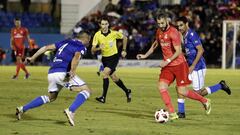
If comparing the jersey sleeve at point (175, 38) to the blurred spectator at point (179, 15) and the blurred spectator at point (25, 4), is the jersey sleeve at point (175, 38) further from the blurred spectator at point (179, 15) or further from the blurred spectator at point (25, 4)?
the blurred spectator at point (25, 4)

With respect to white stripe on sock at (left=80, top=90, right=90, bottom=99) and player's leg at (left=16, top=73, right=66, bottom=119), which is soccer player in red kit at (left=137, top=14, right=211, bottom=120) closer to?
white stripe on sock at (left=80, top=90, right=90, bottom=99)

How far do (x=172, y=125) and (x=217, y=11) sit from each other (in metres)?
28.9

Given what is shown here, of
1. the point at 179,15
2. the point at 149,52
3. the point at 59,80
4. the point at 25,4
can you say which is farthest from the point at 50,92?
the point at 25,4

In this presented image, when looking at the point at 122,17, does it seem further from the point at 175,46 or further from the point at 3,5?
the point at 175,46

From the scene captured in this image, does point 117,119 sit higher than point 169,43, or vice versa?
point 169,43

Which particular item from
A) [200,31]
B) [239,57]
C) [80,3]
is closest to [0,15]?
[80,3]

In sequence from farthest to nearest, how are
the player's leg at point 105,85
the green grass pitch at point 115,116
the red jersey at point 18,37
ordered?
the red jersey at point 18,37
the player's leg at point 105,85
the green grass pitch at point 115,116

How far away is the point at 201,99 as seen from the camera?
49.4ft

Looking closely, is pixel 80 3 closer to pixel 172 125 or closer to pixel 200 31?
pixel 200 31

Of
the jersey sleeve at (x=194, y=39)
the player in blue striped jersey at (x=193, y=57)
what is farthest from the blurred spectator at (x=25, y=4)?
the jersey sleeve at (x=194, y=39)

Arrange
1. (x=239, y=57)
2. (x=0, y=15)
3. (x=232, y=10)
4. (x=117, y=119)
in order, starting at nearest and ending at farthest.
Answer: (x=117, y=119), (x=239, y=57), (x=232, y=10), (x=0, y=15)

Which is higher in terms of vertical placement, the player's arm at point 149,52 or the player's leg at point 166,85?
the player's arm at point 149,52

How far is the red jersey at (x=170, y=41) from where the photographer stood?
46.1ft

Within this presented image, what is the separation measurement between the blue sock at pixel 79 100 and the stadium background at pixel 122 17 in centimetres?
2565
